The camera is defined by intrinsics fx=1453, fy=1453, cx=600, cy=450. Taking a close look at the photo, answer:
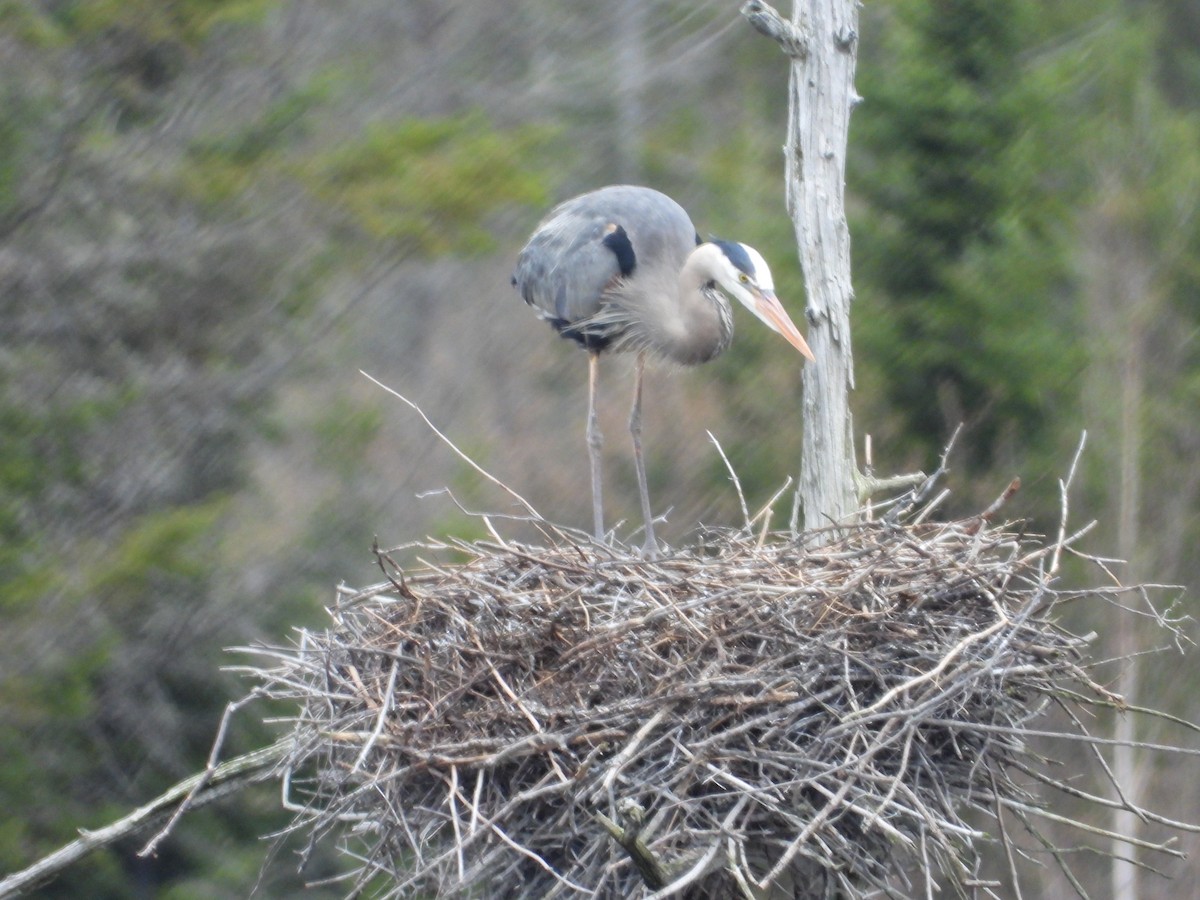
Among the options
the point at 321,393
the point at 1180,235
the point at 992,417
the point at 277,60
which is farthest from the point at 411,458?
the point at 1180,235

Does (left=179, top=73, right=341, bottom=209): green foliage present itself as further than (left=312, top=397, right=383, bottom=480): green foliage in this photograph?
No

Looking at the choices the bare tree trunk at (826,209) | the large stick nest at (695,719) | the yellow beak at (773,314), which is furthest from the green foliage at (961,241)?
the large stick nest at (695,719)

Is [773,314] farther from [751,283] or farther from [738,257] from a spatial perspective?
[738,257]

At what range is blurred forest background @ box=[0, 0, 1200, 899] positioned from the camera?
7223mm

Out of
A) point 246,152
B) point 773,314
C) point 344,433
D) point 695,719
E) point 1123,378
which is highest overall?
point 246,152

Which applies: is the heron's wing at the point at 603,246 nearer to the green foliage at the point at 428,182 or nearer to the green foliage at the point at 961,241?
the green foliage at the point at 428,182

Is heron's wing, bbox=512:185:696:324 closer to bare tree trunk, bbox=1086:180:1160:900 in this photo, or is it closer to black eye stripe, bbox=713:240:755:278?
black eye stripe, bbox=713:240:755:278

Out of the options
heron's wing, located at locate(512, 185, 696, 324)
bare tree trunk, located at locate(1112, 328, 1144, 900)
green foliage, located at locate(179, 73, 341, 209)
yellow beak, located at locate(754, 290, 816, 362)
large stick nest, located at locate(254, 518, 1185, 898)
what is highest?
green foliage, located at locate(179, 73, 341, 209)

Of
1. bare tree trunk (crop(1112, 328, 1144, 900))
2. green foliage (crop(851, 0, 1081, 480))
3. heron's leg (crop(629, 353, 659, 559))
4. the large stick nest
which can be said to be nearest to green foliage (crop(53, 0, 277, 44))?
heron's leg (crop(629, 353, 659, 559))

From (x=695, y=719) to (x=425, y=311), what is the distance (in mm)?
8572

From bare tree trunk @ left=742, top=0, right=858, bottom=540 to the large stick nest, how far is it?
1.64ft

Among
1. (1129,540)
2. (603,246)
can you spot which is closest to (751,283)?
(603,246)

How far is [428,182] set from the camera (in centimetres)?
705

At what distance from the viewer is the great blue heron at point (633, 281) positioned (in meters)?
5.07
